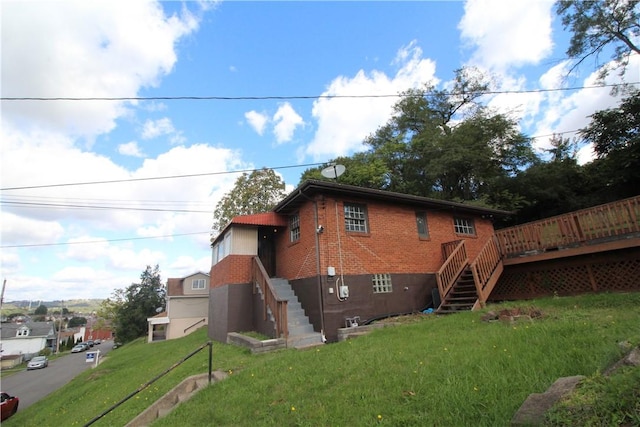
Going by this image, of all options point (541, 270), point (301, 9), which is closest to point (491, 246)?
point (541, 270)

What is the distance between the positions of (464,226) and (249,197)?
18.2 m

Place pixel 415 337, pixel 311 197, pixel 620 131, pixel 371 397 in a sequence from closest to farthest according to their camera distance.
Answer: pixel 371 397 → pixel 415 337 → pixel 311 197 → pixel 620 131

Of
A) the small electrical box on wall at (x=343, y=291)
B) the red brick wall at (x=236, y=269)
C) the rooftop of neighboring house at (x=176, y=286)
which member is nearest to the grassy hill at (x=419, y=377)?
the small electrical box on wall at (x=343, y=291)

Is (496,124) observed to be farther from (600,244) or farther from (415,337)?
(415,337)

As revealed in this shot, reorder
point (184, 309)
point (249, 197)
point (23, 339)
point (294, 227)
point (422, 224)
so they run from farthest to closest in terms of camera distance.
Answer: point (23, 339)
point (184, 309)
point (249, 197)
point (422, 224)
point (294, 227)

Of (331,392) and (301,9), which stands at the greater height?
(301,9)

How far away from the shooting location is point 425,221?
40.7 ft

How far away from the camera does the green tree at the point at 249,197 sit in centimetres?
2675

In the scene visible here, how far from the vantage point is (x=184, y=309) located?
3334 centimetres

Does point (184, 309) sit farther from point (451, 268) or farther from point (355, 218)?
point (451, 268)

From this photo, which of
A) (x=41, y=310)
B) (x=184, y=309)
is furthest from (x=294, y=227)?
(x=41, y=310)

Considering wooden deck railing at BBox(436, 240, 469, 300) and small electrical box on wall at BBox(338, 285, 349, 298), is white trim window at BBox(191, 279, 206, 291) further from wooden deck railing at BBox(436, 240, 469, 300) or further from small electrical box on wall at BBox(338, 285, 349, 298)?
wooden deck railing at BBox(436, 240, 469, 300)

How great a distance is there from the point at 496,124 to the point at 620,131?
695 centimetres

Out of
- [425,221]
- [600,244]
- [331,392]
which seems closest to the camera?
[331,392]
